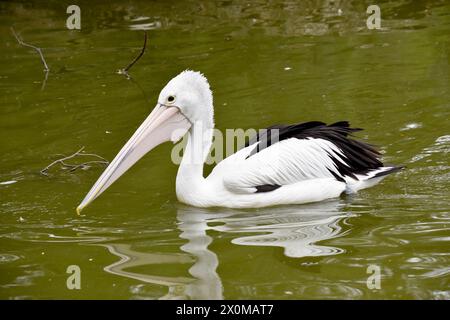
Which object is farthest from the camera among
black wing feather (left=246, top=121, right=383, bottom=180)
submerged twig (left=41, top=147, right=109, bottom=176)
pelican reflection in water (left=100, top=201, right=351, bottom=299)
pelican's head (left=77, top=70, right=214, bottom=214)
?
submerged twig (left=41, top=147, right=109, bottom=176)

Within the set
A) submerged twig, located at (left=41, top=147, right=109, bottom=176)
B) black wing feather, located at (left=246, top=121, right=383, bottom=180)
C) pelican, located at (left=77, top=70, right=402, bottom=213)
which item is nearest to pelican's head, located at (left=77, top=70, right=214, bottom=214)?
pelican, located at (left=77, top=70, right=402, bottom=213)

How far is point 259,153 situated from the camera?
6.37 metres

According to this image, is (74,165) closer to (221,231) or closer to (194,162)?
(194,162)

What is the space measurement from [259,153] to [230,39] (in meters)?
5.44

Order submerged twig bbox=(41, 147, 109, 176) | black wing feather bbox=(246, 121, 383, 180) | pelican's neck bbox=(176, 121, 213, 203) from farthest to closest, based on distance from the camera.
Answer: submerged twig bbox=(41, 147, 109, 176) → black wing feather bbox=(246, 121, 383, 180) → pelican's neck bbox=(176, 121, 213, 203)

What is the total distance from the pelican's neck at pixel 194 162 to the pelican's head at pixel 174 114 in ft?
0.20

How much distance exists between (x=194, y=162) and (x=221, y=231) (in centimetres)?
81

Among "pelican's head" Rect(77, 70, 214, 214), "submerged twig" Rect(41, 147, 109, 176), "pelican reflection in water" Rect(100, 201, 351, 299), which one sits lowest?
"pelican reflection in water" Rect(100, 201, 351, 299)

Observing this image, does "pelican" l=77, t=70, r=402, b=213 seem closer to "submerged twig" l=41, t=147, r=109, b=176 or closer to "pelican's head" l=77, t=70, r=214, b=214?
"pelican's head" l=77, t=70, r=214, b=214

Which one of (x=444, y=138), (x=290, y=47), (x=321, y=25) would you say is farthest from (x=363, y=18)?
(x=444, y=138)

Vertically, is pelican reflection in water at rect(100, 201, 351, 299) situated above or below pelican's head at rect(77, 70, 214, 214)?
below

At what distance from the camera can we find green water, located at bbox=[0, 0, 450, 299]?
16.3ft

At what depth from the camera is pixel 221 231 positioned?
226 inches
